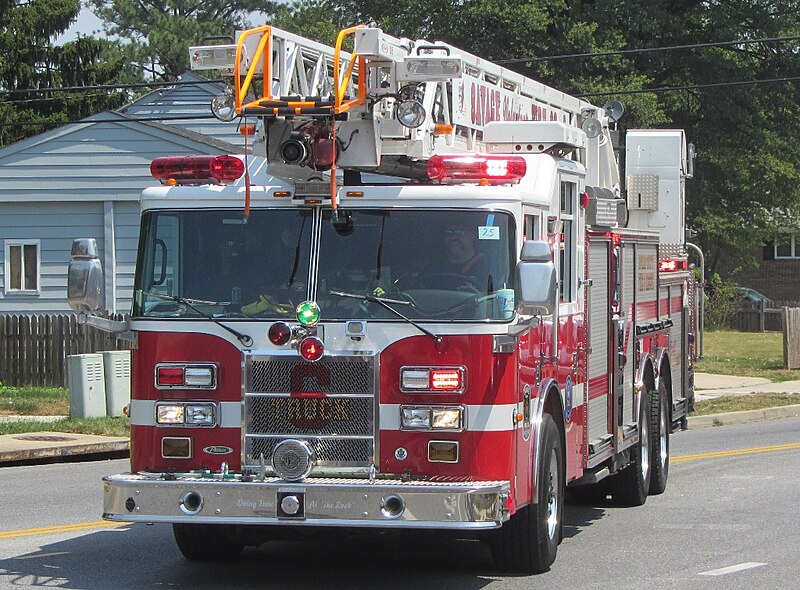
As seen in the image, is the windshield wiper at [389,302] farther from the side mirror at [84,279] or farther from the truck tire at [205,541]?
the truck tire at [205,541]

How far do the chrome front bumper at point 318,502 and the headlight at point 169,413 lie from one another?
36 cm

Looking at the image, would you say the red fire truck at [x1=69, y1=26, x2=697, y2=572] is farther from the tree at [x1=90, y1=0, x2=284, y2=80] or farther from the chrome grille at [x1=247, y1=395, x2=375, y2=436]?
the tree at [x1=90, y1=0, x2=284, y2=80]

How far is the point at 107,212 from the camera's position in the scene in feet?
85.4

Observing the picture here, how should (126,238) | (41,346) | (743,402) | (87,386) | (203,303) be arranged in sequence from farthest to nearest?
(126,238) < (41,346) < (743,402) < (87,386) < (203,303)

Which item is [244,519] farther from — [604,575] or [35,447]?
[35,447]

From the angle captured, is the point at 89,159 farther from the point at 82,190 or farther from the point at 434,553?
the point at 434,553

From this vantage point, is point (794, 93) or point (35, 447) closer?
point (35, 447)

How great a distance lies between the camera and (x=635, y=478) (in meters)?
12.2

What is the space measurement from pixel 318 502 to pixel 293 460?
311mm

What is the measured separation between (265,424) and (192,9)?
7101cm

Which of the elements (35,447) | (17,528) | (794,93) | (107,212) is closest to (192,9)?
(794,93)

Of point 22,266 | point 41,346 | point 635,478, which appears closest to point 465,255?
point 635,478

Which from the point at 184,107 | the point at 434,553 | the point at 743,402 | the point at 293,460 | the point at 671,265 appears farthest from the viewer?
the point at 184,107

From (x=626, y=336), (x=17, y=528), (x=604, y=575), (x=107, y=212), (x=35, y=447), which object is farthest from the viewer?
(x=107, y=212)
